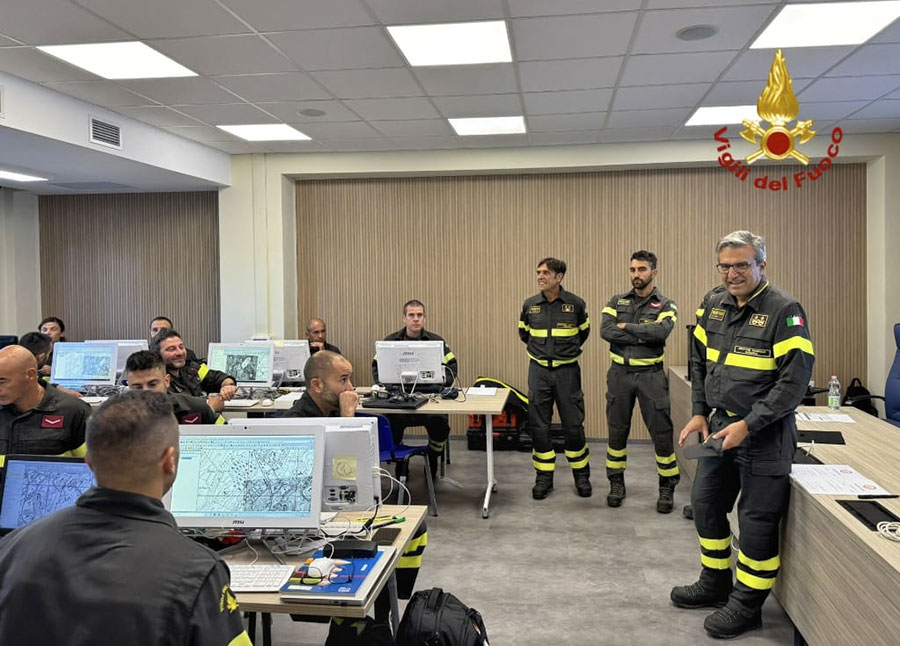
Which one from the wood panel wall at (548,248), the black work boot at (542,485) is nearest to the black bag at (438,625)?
the black work boot at (542,485)

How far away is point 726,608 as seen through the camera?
10.5 ft

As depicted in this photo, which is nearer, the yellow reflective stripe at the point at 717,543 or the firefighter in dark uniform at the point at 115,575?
the firefighter in dark uniform at the point at 115,575

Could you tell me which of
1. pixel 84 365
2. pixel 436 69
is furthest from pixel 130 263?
pixel 436 69

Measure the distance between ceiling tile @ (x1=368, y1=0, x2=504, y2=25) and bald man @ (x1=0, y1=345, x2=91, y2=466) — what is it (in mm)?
2354

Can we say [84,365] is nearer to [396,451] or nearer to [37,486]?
[396,451]

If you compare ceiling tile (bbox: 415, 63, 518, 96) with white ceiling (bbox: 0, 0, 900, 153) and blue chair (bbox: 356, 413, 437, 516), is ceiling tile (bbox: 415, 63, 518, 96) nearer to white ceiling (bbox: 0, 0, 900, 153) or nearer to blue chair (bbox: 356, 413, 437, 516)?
white ceiling (bbox: 0, 0, 900, 153)

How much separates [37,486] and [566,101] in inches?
173

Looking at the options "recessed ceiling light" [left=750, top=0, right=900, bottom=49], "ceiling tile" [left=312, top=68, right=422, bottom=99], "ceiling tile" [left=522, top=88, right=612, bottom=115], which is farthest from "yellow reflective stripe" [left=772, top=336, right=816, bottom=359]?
"ceiling tile" [left=312, top=68, right=422, bottom=99]

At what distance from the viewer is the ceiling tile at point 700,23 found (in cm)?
357

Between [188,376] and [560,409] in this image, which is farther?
[560,409]

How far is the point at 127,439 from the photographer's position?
141 centimetres

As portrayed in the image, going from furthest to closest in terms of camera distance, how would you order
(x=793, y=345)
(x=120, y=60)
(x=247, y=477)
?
(x=120, y=60) → (x=793, y=345) → (x=247, y=477)

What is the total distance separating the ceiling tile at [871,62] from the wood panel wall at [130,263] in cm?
622

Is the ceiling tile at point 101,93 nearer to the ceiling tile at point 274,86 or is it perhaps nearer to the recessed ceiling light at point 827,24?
the ceiling tile at point 274,86
